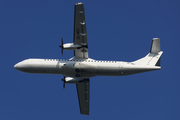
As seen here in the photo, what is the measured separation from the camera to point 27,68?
100ft

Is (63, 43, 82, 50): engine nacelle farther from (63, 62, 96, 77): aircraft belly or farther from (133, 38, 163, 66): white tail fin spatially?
(133, 38, 163, 66): white tail fin

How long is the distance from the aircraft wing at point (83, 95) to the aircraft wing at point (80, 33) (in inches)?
156

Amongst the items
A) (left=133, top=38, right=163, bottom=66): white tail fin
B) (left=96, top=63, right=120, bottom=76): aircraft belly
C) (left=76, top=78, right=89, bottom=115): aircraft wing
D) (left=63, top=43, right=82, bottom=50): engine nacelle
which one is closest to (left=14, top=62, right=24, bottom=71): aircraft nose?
(left=63, top=43, right=82, bottom=50): engine nacelle

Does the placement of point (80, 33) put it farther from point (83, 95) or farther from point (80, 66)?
point (83, 95)

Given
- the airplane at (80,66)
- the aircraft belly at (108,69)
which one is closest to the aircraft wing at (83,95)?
the airplane at (80,66)

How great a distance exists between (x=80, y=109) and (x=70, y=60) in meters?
8.24

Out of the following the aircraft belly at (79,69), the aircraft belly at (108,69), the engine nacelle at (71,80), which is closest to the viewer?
the aircraft belly at (108,69)

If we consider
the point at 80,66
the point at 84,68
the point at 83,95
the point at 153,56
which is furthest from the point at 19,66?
the point at 153,56

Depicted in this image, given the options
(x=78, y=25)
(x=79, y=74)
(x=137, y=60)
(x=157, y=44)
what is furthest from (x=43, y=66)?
(x=157, y=44)

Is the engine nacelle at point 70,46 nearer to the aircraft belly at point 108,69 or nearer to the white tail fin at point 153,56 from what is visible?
the aircraft belly at point 108,69

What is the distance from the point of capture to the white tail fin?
31.6 metres

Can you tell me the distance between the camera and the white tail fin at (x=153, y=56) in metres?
31.6

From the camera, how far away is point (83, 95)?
3481cm

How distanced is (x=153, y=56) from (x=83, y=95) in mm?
10738
